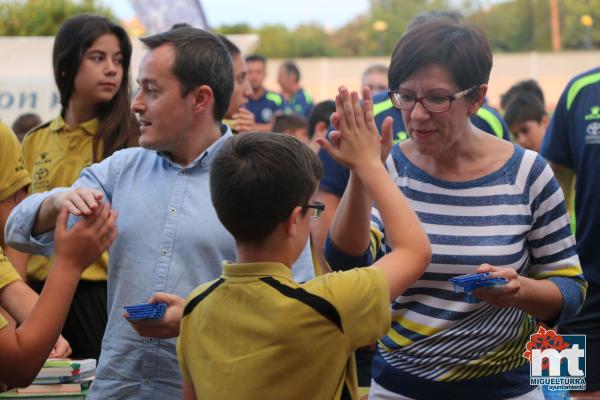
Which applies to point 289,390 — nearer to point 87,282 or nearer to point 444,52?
point 444,52

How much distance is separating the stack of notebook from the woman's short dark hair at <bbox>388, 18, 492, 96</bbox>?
1.88 meters

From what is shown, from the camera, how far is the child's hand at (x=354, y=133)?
9.30 ft

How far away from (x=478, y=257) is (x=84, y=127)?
8.86 feet

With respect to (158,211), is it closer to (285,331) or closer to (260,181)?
(260,181)

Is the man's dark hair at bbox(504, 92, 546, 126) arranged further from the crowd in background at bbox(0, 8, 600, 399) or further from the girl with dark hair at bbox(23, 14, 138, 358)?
the crowd in background at bbox(0, 8, 600, 399)

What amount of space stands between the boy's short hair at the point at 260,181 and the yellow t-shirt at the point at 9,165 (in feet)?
6.55

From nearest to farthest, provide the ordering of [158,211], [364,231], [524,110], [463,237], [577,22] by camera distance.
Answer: [364,231], [463,237], [158,211], [524,110], [577,22]

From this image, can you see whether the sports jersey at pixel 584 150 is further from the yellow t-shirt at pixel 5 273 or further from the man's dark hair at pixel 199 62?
the yellow t-shirt at pixel 5 273

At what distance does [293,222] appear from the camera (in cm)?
277

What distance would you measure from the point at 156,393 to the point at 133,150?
2.75ft

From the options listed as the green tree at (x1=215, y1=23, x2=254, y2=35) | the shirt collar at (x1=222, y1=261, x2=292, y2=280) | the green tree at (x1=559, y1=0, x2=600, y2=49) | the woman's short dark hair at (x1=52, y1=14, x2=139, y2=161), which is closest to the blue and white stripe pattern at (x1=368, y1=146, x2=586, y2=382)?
the shirt collar at (x1=222, y1=261, x2=292, y2=280)

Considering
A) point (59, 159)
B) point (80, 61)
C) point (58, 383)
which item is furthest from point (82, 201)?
point (80, 61)

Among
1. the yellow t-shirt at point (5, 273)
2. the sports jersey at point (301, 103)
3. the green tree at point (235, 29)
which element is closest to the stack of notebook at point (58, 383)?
the yellow t-shirt at point (5, 273)

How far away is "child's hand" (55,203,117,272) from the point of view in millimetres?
3123
